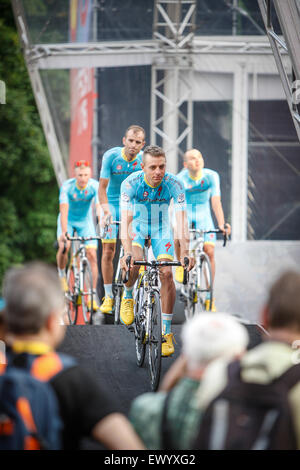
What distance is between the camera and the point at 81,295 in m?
8.61

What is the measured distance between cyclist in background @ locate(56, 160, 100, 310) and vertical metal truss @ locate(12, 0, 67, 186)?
1301 mm

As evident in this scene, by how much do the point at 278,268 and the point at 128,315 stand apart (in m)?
3.81

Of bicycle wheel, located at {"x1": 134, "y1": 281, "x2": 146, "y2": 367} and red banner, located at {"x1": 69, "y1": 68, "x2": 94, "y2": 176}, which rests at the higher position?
red banner, located at {"x1": 69, "y1": 68, "x2": 94, "y2": 176}

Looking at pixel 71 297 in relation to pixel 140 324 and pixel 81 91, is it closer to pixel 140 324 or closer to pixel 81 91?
pixel 81 91

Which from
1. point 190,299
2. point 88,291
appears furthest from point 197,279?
point 88,291

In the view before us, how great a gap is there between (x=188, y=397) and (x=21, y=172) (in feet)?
69.8

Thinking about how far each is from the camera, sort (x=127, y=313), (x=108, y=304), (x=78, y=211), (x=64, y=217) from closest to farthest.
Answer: (x=127, y=313)
(x=108, y=304)
(x=64, y=217)
(x=78, y=211)

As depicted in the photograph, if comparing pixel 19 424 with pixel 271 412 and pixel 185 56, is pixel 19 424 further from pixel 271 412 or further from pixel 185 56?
pixel 185 56

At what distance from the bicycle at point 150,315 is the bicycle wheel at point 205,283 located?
86.0 inches

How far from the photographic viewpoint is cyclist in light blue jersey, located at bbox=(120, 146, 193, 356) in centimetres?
538

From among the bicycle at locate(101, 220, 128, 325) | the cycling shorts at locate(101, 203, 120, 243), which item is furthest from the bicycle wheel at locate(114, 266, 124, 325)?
the cycling shorts at locate(101, 203, 120, 243)

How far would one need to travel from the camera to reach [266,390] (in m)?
1.95

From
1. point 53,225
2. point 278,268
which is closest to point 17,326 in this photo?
point 278,268

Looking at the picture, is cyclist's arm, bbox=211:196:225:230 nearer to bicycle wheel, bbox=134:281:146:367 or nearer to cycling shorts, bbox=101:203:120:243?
cycling shorts, bbox=101:203:120:243
